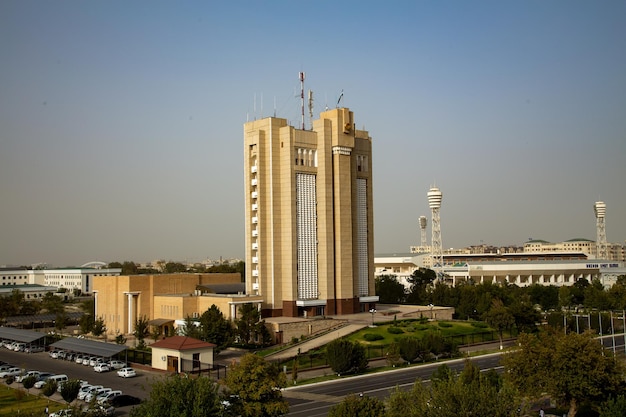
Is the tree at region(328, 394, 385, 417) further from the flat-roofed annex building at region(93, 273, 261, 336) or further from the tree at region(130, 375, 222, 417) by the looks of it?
the flat-roofed annex building at region(93, 273, 261, 336)

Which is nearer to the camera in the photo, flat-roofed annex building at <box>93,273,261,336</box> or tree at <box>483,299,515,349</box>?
tree at <box>483,299,515,349</box>

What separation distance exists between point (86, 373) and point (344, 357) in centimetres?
2577

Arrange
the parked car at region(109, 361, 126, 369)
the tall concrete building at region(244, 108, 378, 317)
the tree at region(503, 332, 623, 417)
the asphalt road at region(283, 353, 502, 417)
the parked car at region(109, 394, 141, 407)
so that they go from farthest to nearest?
the tall concrete building at region(244, 108, 378, 317), the parked car at region(109, 361, 126, 369), the parked car at region(109, 394, 141, 407), the asphalt road at region(283, 353, 502, 417), the tree at region(503, 332, 623, 417)

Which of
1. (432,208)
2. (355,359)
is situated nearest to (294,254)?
(355,359)

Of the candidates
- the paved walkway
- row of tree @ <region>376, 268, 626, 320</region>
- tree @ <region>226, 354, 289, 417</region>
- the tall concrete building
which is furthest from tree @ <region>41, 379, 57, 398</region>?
row of tree @ <region>376, 268, 626, 320</region>

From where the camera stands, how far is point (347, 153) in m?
96.2

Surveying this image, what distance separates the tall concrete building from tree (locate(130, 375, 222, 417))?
5561 centimetres

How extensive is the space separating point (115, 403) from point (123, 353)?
75.4ft

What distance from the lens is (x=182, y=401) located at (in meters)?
33.6

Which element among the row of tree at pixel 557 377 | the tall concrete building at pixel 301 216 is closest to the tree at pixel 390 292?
the tall concrete building at pixel 301 216

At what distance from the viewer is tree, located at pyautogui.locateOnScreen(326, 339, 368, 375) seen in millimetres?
62250

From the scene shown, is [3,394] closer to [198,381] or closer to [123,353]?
[123,353]

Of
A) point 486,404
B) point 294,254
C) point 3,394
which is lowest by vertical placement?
point 3,394

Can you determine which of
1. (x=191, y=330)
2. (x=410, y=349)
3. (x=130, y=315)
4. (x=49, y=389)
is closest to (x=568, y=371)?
(x=410, y=349)
